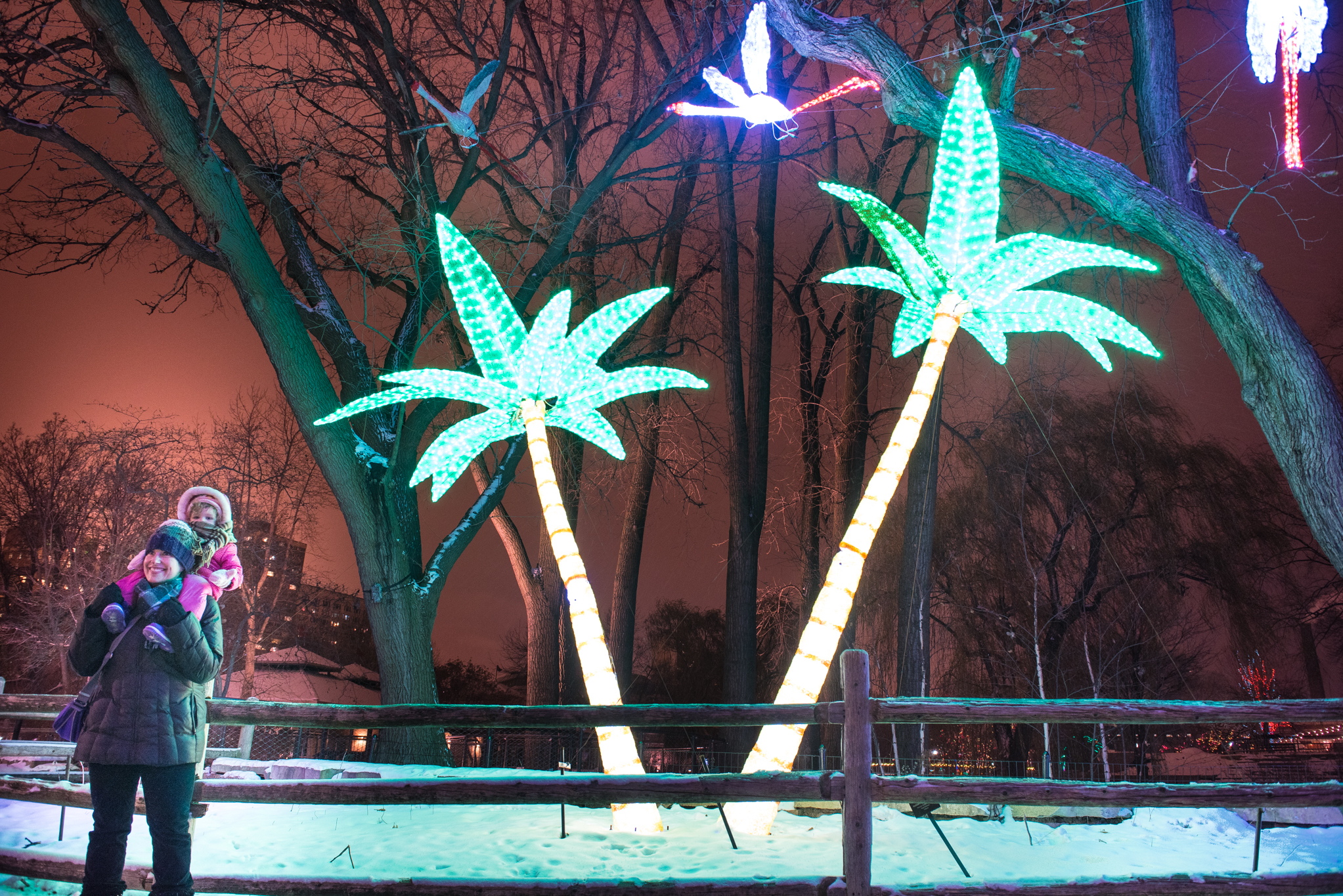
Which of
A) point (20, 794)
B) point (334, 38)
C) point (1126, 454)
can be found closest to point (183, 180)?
point (334, 38)

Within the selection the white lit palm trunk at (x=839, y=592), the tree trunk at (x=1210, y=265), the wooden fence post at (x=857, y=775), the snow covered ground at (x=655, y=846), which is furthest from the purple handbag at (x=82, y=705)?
the tree trunk at (x=1210, y=265)

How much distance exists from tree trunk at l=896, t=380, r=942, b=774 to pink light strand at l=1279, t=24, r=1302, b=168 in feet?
16.1

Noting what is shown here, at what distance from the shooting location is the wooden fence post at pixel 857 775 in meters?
4.08

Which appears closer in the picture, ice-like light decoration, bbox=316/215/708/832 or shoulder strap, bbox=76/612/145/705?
shoulder strap, bbox=76/612/145/705

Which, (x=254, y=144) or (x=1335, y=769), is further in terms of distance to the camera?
(x=1335, y=769)

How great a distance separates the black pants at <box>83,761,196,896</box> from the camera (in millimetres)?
3344

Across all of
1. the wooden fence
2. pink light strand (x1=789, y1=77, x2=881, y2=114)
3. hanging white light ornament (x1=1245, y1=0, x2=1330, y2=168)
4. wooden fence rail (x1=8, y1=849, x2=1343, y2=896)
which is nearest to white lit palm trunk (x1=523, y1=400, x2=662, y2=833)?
the wooden fence

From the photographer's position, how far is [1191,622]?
46.3ft

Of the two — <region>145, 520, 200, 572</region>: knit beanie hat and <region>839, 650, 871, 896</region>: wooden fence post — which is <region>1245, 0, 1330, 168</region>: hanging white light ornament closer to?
<region>839, 650, 871, 896</region>: wooden fence post

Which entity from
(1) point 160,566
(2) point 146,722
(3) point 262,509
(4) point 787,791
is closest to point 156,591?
(1) point 160,566

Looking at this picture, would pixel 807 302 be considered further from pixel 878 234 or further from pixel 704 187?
pixel 878 234

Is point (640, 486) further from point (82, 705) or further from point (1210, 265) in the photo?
point (82, 705)

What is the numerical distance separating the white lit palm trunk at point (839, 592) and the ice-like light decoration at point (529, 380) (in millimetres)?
1454

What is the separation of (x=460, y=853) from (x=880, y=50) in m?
6.87
